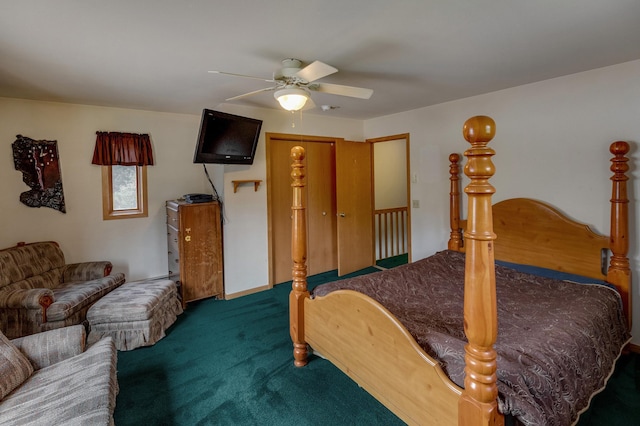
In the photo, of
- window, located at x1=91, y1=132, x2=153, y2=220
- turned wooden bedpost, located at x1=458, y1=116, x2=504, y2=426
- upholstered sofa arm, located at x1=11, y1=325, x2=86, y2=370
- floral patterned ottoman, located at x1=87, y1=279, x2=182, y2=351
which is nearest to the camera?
turned wooden bedpost, located at x1=458, y1=116, x2=504, y2=426

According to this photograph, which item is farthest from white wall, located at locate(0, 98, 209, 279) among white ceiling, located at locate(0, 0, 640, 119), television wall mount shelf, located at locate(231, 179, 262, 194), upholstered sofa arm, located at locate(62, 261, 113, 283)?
television wall mount shelf, located at locate(231, 179, 262, 194)

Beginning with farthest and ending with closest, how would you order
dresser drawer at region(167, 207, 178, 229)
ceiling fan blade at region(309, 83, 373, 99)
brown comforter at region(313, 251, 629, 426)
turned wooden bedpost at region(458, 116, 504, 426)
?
dresser drawer at region(167, 207, 178, 229), ceiling fan blade at region(309, 83, 373, 99), brown comforter at region(313, 251, 629, 426), turned wooden bedpost at region(458, 116, 504, 426)

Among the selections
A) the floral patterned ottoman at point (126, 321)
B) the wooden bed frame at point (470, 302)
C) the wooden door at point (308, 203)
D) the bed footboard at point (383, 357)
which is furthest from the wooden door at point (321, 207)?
the bed footboard at point (383, 357)

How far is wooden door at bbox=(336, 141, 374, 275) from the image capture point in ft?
14.8

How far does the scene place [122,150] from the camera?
12.7 ft

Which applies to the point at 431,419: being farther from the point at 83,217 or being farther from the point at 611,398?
the point at 83,217

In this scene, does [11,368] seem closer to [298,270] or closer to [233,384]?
[233,384]

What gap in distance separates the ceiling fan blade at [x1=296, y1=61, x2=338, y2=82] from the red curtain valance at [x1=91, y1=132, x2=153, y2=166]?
2.80 meters

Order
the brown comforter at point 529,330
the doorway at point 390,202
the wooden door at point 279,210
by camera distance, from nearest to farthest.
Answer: the brown comforter at point 529,330, the wooden door at point 279,210, the doorway at point 390,202

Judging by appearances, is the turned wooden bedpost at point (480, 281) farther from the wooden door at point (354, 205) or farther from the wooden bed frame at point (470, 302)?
the wooden door at point (354, 205)

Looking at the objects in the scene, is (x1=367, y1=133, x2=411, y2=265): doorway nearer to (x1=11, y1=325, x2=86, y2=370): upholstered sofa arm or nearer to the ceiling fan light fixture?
the ceiling fan light fixture

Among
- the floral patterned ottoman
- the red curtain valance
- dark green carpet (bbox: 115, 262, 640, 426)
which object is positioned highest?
the red curtain valance

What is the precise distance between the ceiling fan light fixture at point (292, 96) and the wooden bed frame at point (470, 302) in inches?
14.3

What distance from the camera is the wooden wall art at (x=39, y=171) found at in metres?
3.38
